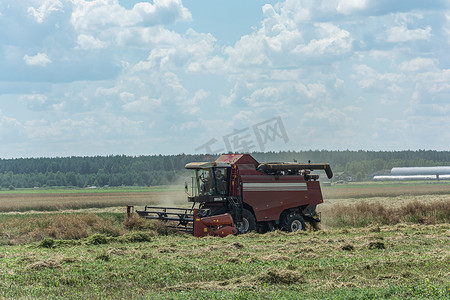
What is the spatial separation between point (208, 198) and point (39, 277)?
38.5 ft

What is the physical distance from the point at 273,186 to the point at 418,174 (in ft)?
346

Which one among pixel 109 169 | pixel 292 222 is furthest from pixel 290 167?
pixel 109 169

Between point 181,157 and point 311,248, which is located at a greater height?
point 181,157

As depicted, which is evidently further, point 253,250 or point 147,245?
point 147,245

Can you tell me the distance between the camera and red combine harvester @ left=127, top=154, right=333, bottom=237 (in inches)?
939

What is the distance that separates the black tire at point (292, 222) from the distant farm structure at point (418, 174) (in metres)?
102

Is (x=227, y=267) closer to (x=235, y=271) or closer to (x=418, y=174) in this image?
(x=235, y=271)

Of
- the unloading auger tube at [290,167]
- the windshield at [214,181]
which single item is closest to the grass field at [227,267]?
the windshield at [214,181]

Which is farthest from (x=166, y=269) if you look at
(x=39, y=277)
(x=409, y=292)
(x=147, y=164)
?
(x=147, y=164)

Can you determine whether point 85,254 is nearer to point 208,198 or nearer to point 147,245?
point 147,245

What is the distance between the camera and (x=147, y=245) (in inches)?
726

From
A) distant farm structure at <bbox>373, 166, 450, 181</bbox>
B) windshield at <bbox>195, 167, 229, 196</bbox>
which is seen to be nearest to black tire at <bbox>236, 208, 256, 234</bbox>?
windshield at <bbox>195, 167, 229, 196</bbox>

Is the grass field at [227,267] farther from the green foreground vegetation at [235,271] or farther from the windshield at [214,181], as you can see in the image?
the windshield at [214,181]

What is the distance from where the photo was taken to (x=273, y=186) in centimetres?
2456
